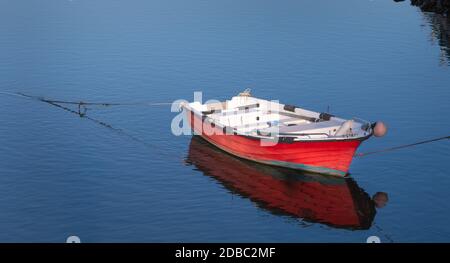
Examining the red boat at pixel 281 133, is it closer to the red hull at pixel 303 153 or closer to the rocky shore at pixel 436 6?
the red hull at pixel 303 153

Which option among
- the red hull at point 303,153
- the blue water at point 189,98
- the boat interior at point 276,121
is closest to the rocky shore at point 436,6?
the blue water at point 189,98

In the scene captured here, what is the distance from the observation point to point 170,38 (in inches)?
3465

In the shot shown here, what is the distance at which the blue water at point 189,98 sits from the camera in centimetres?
3731

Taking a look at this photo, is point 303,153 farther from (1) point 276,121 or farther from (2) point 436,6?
(2) point 436,6

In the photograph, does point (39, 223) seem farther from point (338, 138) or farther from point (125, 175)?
point (338, 138)

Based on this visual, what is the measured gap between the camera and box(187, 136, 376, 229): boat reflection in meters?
38.8

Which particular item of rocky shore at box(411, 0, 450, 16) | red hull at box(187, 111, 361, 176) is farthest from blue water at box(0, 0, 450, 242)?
rocky shore at box(411, 0, 450, 16)

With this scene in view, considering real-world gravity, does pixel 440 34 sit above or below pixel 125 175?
above

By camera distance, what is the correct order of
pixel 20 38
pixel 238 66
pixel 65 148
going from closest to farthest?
pixel 65 148
pixel 238 66
pixel 20 38

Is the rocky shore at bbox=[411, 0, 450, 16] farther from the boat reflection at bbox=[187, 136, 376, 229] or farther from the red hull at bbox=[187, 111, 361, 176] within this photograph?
the red hull at bbox=[187, 111, 361, 176]
